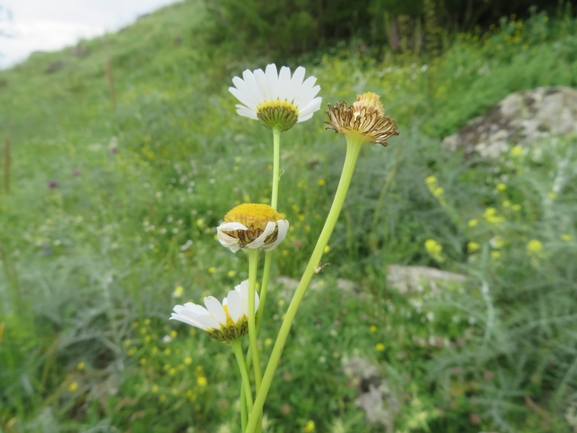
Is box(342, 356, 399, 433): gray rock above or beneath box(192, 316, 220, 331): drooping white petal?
beneath

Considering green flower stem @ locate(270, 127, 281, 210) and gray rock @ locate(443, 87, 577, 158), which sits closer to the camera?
green flower stem @ locate(270, 127, 281, 210)

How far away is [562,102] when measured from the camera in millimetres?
2340

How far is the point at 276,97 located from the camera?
354mm

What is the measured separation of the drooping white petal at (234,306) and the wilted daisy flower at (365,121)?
0.49 feet

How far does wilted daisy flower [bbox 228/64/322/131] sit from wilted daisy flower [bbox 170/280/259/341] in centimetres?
15

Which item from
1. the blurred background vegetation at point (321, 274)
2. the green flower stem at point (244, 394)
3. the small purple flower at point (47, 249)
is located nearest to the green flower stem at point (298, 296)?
the green flower stem at point (244, 394)

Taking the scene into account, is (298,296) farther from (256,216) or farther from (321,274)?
(321,274)

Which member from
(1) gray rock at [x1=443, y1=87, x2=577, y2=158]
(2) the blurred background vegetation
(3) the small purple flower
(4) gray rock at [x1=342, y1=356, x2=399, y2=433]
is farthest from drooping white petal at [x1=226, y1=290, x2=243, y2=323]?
(1) gray rock at [x1=443, y1=87, x2=577, y2=158]

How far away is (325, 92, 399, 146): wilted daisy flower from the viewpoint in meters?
0.26

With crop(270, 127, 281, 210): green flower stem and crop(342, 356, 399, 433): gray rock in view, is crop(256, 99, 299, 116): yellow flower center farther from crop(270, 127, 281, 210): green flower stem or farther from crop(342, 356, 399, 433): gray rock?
crop(342, 356, 399, 433): gray rock

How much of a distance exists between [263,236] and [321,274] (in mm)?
1492

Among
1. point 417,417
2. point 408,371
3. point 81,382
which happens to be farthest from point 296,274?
point 81,382

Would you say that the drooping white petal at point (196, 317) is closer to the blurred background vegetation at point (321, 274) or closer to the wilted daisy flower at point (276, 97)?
the wilted daisy flower at point (276, 97)

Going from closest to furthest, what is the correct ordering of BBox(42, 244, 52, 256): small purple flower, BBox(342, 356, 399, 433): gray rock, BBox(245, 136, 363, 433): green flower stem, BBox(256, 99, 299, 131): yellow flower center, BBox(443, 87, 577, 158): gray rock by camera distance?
BBox(245, 136, 363, 433): green flower stem, BBox(256, 99, 299, 131): yellow flower center, BBox(342, 356, 399, 433): gray rock, BBox(42, 244, 52, 256): small purple flower, BBox(443, 87, 577, 158): gray rock
